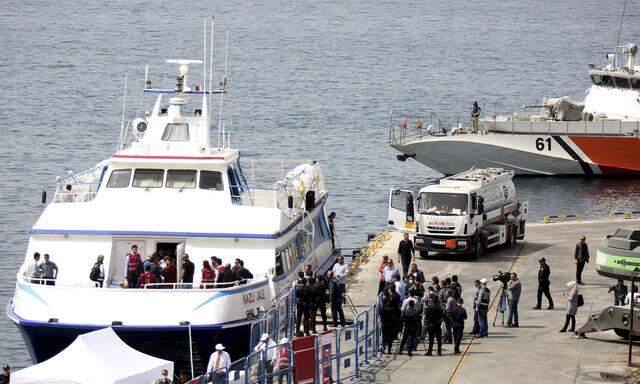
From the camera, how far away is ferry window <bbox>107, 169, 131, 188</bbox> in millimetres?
38031

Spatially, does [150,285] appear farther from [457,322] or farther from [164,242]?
[457,322]

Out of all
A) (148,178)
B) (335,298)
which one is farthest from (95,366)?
(148,178)

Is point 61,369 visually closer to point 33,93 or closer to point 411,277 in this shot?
point 411,277

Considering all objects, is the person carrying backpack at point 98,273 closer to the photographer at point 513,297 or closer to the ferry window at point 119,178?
the ferry window at point 119,178

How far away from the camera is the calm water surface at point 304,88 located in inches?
3036

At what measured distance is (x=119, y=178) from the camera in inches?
1500

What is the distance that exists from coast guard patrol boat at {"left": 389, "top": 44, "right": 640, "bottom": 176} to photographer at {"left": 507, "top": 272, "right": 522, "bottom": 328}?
40.7 m

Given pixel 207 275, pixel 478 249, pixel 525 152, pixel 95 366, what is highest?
pixel 525 152

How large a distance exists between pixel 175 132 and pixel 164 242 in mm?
4433

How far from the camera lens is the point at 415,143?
259ft

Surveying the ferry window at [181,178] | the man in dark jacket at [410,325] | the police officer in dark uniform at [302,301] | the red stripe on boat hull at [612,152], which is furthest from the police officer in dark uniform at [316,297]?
the red stripe on boat hull at [612,152]

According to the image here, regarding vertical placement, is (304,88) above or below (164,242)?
above

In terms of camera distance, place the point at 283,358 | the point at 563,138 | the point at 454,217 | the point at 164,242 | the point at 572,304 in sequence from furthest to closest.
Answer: the point at 563,138 < the point at 454,217 < the point at 572,304 < the point at 164,242 < the point at 283,358

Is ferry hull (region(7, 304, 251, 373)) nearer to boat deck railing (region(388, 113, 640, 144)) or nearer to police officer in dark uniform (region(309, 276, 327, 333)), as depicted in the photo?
police officer in dark uniform (region(309, 276, 327, 333))
